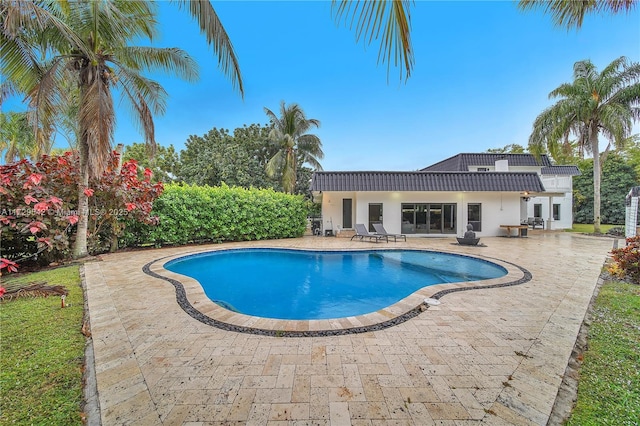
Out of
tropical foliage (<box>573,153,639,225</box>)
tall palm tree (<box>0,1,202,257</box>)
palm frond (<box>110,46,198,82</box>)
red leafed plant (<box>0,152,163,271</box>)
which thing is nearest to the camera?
tall palm tree (<box>0,1,202,257</box>)

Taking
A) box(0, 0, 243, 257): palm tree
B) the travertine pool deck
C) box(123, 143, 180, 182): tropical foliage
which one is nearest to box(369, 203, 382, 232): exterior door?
the travertine pool deck

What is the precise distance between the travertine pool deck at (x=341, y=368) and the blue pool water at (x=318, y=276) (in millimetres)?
1516

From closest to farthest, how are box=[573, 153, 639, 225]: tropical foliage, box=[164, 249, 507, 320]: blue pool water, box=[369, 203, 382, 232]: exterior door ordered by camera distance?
box=[164, 249, 507, 320]: blue pool water
box=[369, 203, 382, 232]: exterior door
box=[573, 153, 639, 225]: tropical foliage

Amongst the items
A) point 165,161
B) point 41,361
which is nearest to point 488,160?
point 41,361

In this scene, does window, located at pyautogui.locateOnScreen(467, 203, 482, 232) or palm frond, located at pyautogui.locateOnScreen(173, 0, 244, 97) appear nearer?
palm frond, located at pyautogui.locateOnScreen(173, 0, 244, 97)

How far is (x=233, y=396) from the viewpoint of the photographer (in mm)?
2160

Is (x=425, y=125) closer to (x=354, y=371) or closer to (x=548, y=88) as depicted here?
(x=548, y=88)

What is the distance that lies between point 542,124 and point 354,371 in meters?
19.1

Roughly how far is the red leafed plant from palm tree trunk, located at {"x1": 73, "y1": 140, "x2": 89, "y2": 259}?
0.18 metres

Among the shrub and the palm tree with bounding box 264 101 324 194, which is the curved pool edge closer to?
the shrub

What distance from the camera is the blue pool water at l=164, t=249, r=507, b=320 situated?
5471 millimetres

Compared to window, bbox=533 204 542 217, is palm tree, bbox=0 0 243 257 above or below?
above

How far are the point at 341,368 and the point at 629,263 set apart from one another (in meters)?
7.72

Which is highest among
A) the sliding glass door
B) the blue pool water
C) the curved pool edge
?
the sliding glass door
